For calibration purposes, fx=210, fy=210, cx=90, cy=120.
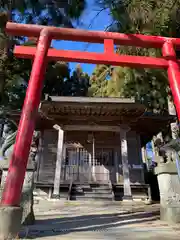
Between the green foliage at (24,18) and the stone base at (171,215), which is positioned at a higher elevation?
the green foliage at (24,18)

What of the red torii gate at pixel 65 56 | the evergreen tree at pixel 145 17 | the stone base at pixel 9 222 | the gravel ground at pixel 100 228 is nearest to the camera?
the stone base at pixel 9 222

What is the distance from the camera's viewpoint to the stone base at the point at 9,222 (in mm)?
2802

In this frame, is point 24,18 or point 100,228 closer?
point 100,228

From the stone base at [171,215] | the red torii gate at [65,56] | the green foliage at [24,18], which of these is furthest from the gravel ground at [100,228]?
the green foliage at [24,18]

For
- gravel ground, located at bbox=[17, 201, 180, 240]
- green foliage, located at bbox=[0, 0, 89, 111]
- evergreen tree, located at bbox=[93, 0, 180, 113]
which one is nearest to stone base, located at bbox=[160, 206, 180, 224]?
gravel ground, located at bbox=[17, 201, 180, 240]


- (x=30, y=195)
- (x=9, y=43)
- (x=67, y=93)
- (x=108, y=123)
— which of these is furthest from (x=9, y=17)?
(x=67, y=93)

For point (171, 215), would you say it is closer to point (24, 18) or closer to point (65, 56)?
point (65, 56)

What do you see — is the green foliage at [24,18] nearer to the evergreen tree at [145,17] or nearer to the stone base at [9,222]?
the evergreen tree at [145,17]

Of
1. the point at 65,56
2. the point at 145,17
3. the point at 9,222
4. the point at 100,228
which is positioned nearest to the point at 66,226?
the point at 100,228

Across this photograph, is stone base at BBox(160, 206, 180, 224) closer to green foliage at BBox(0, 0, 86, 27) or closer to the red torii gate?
the red torii gate

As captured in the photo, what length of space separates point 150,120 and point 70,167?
501 cm

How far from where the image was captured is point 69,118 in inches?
434

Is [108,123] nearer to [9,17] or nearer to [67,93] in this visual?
[9,17]

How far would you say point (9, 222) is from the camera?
9.41 ft
